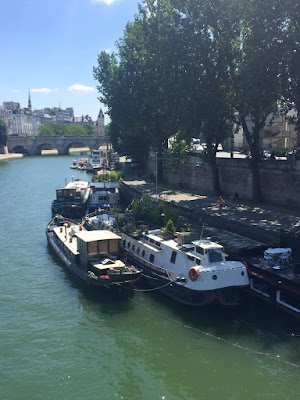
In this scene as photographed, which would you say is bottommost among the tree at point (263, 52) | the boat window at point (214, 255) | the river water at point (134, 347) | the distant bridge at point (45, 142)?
the river water at point (134, 347)

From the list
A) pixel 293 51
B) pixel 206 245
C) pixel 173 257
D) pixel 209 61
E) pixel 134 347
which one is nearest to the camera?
pixel 134 347

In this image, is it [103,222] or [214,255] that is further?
[103,222]

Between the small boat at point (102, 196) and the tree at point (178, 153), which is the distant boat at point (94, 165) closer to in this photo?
the tree at point (178, 153)

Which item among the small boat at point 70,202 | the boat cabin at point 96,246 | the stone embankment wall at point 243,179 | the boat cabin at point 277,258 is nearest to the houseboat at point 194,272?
the boat cabin at point 277,258

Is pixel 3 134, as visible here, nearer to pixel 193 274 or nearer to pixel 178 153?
pixel 178 153

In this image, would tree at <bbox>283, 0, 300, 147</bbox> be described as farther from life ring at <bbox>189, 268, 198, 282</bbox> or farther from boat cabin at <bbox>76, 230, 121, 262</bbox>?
boat cabin at <bbox>76, 230, 121, 262</bbox>

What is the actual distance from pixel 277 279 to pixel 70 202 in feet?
98.8

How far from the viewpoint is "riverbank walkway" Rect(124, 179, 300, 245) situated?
2798 cm

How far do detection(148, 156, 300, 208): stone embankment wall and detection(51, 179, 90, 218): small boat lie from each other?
1257 centimetres

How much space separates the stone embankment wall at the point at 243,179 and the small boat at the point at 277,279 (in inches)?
539

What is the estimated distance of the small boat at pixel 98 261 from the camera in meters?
23.6

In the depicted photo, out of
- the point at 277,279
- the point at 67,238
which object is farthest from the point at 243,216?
the point at 67,238

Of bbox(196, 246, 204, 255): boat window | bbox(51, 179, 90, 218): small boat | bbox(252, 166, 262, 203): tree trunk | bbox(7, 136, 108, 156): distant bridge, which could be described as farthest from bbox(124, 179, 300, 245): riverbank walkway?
bbox(7, 136, 108, 156): distant bridge

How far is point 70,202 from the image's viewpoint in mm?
47312
